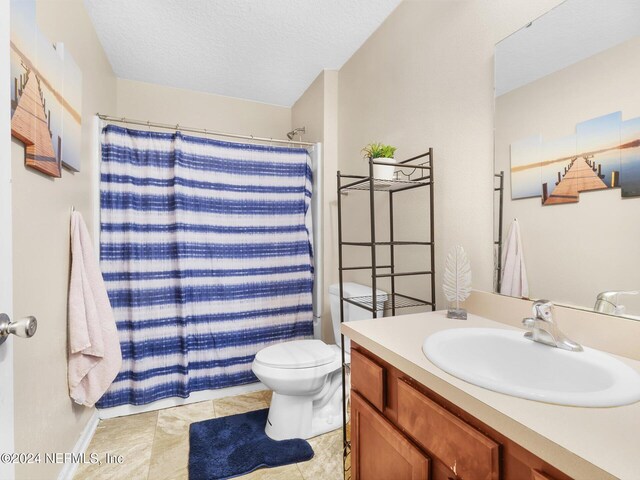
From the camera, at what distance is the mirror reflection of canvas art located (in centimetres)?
99

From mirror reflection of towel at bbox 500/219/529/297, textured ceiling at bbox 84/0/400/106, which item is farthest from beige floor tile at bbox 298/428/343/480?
textured ceiling at bbox 84/0/400/106

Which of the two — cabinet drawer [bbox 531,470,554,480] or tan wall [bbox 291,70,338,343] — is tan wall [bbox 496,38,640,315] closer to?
cabinet drawer [bbox 531,470,554,480]

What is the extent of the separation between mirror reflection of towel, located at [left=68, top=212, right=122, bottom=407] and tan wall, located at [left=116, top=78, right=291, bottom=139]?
1367 mm

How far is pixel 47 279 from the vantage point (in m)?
1.30

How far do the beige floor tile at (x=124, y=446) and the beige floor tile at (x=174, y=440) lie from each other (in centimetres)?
4

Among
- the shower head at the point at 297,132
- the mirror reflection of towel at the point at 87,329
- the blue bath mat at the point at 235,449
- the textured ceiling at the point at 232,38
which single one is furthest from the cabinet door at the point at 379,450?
the shower head at the point at 297,132

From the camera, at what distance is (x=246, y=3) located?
1.75 metres

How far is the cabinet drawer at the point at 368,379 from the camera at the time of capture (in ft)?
3.09

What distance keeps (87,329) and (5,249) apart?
40.0 inches

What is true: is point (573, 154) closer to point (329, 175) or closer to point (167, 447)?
point (329, 175)

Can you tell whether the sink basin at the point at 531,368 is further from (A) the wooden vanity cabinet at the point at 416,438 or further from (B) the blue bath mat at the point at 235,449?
(B) the blue bath mat at the point at 235,449

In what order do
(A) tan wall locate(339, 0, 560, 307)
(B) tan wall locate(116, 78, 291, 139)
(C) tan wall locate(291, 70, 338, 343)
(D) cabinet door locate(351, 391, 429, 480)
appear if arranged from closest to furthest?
1. (D) cabinet door locate(351, 391, 429, 480)
2. (A) tan wall locate(339, 0, 560, 307)
3. (C) tan wall locate(291, 70, 338, 343)
4. (B) tan wall locate(116, 78, 291, 139)

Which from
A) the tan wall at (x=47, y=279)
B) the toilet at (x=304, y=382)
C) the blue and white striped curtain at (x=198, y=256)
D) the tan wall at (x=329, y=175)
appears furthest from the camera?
the tan wall at (x=329, y=175)

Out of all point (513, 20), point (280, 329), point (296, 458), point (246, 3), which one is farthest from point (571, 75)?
point (280, 329)
